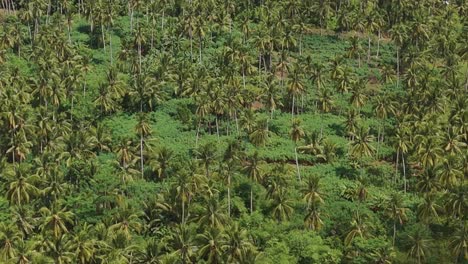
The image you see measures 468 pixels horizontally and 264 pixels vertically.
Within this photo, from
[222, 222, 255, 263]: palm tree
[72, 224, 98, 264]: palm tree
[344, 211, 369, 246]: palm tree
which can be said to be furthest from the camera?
[344, 211, 369, 246]: palm tree

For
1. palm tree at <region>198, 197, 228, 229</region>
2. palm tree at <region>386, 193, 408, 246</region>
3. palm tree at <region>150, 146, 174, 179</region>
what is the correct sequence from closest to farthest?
1. palm tree at <region>198, 197, 228, 229</region>
2. palm tree at <region>386, 193, 408, 246</region>
3. palm tree at <region>150, 146, 174, 179</region>

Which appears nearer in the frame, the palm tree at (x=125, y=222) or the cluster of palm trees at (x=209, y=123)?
the palm tree at (x=125, y=222)

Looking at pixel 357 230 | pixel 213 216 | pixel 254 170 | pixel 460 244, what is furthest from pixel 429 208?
pixel 213 216

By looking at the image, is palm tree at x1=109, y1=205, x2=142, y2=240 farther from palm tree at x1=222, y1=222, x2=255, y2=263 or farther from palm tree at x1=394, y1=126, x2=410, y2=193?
palm tree at x1=394, y1=126, x2=410, y2=193

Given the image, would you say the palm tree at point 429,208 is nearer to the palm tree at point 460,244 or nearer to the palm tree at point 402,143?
the palm tree at point 460,244

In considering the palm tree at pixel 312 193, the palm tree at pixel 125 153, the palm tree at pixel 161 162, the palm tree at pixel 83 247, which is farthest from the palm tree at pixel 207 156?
the palm tree at pixel 83 247

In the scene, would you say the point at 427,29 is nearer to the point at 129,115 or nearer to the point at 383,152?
the point at 383,152

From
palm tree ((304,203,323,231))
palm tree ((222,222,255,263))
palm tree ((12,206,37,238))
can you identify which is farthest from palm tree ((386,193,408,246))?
palm tree ((12,206,37,238))

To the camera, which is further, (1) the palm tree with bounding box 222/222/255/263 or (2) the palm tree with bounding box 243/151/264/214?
(2) the palm tree with bounding box 243/151/264/214

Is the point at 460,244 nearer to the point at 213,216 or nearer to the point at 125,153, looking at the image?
the point at 213,216
